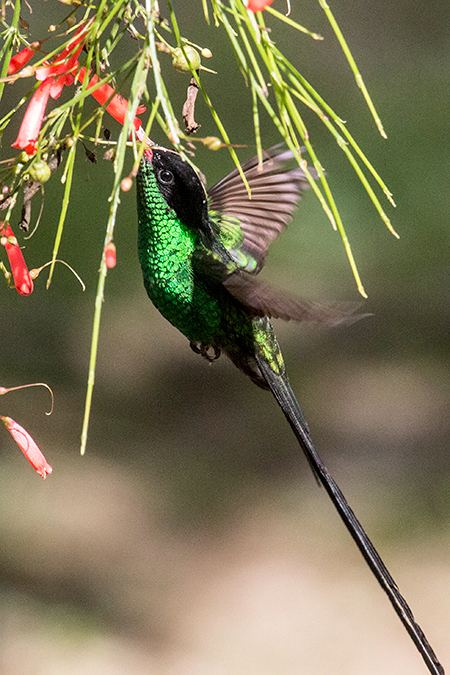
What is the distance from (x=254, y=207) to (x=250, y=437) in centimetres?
345

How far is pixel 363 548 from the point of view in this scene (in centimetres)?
83

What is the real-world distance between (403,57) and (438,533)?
8.42ft

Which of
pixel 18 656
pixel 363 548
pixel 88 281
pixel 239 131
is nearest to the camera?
pixel 363 548

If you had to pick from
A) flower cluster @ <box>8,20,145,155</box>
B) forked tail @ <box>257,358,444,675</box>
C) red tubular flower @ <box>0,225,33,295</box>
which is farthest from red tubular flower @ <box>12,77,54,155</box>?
forked tail @ <box>257,358,444,675</box>

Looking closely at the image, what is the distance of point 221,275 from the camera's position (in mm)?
1022

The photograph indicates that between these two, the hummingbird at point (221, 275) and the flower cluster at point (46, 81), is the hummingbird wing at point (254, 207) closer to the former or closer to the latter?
the hummingbird at point (221, 275)

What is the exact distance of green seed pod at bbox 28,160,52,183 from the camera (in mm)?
745

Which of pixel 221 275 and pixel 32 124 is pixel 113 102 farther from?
pixel 221 275

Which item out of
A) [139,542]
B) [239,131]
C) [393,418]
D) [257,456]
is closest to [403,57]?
[239,131]

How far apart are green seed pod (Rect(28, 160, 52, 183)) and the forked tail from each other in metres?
0.41

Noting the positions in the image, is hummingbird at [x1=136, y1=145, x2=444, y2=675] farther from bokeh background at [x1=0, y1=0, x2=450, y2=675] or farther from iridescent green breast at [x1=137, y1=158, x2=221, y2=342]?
bokeh background at [x1=0, y1=0, x2=450, y2=675]

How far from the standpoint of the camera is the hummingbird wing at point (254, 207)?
1233 mm

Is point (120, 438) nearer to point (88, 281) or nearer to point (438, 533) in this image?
point (88, 281)

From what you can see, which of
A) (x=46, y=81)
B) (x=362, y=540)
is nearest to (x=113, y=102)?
(x=46, y=81)
